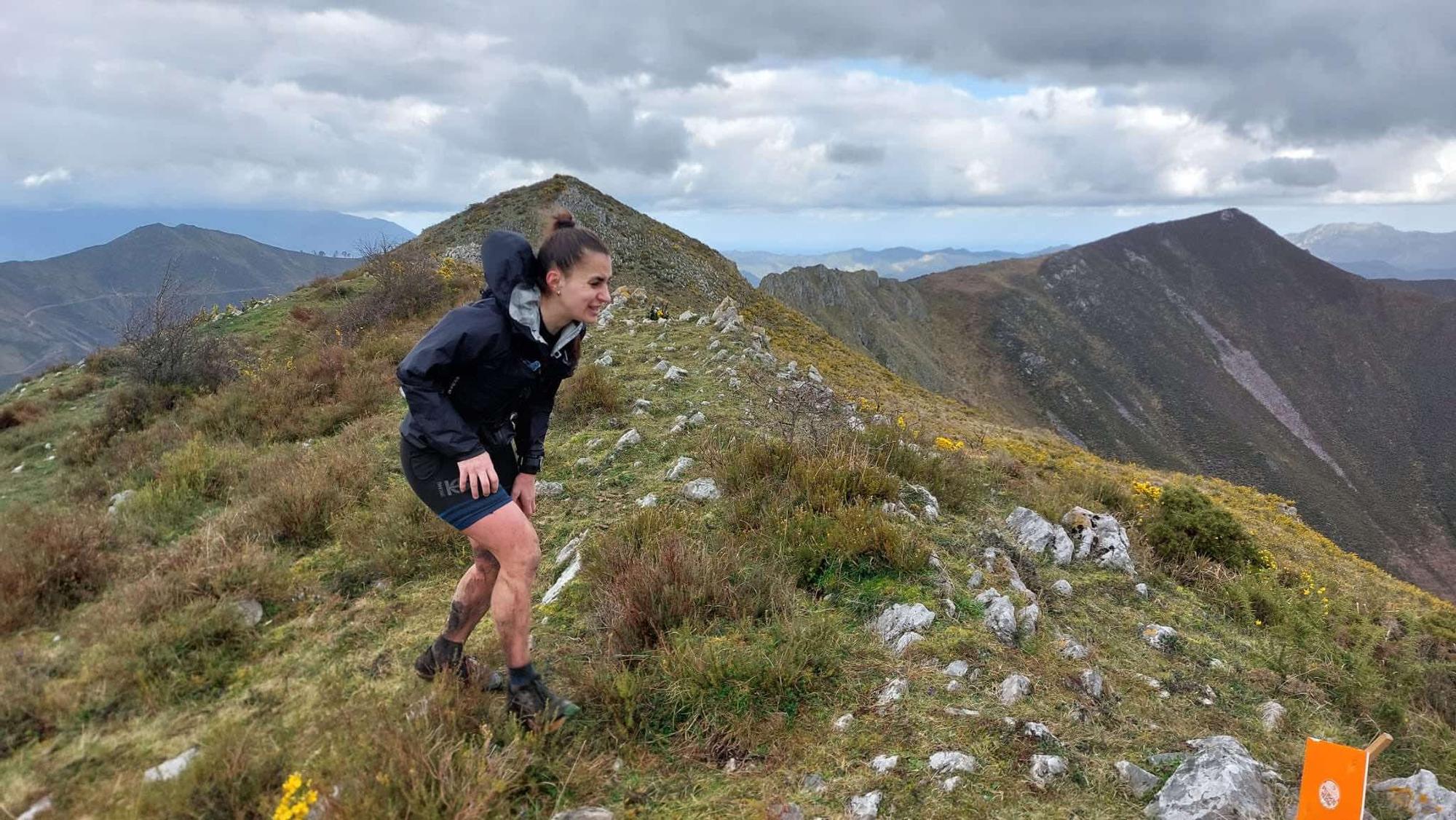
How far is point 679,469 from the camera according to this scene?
21.4 feet

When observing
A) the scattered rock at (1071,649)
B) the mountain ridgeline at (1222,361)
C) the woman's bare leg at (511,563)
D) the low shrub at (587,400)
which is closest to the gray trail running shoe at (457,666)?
the woman's bare leg at (511,563)

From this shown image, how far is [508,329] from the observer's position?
3.07m

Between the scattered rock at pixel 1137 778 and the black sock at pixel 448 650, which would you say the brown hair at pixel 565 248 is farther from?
the scattered rock at pixel 1137 778

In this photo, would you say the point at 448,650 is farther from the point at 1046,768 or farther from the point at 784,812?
the point at 1046,768

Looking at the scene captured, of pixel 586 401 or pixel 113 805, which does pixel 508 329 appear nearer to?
pixel 113 805

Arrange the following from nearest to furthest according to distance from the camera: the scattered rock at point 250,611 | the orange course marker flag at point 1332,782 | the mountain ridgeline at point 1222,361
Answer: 1. the orange course marker flag at point 1332,782
2. the scattered rock at point 250,611
3. the mountain ridgeline at point 1222,361

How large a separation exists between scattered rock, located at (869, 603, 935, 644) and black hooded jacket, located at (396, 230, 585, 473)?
2514 mm

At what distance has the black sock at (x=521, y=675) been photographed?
3199 mm

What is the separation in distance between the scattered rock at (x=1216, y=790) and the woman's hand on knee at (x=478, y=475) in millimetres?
3166

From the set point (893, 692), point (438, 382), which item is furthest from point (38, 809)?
point (893, 692)

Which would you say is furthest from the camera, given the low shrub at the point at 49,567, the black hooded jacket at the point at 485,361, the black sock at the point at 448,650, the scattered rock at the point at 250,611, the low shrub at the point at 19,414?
the low shrub at the point at 19,414

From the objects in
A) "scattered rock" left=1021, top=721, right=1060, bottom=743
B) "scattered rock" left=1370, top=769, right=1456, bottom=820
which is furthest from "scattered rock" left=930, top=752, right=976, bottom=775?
"scattered rock" left=1370, top=769, right=1456, bottom=820

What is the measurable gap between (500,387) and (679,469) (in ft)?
11.4

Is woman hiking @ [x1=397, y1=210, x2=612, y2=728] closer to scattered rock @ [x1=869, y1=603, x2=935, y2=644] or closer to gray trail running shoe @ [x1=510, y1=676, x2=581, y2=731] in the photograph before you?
gray trail running shoe @ [x1=510, y1=676, x2=581, y2=731]
